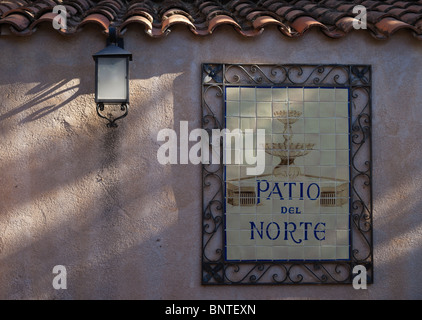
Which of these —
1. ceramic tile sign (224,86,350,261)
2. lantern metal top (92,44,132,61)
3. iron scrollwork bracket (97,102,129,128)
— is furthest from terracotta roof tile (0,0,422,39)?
iron scrollwork bracket (97,102,129,128)

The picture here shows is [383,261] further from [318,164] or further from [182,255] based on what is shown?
[182,255]

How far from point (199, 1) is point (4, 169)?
3.02 meters

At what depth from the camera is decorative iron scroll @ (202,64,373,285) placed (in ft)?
18.2

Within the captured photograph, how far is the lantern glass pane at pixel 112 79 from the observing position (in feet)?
17.0

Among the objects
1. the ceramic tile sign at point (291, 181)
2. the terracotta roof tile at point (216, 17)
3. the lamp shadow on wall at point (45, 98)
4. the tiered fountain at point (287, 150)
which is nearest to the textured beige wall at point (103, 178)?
the lamp shadow on wall at point (45, 98)

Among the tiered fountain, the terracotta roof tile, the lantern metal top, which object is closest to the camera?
the lantern metal top

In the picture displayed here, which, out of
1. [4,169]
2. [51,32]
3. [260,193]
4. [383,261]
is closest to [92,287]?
[4,169]

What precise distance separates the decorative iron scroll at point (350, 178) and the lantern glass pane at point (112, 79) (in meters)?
0.79

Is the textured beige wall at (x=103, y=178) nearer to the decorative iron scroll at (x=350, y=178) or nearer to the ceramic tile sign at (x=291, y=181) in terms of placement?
the decorative iron scroll at (x=350, y=178)

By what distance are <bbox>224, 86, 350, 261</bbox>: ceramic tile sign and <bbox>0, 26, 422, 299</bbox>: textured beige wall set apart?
0.31 metres

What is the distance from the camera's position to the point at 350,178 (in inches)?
221

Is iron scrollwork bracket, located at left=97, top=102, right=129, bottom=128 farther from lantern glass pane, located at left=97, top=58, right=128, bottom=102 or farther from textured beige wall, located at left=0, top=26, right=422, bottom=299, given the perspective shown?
lantern glass pane, located at left=97, top=58, right=128, bottom=102

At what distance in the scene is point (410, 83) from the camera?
568cm
